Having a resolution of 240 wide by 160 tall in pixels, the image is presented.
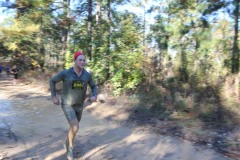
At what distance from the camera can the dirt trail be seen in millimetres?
6352

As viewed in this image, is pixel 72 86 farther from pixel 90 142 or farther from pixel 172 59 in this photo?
pixel 172 59

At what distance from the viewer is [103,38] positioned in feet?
49.7

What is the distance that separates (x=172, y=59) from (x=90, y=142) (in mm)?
5731

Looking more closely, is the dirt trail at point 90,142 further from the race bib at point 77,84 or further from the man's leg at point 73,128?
the race bib at point 77,84

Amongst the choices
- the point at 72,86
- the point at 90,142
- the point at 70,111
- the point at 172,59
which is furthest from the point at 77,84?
the point at 172,59

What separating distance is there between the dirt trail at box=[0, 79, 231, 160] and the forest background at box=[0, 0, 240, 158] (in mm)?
724

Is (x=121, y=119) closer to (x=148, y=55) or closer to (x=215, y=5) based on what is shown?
(x=148, y=55)

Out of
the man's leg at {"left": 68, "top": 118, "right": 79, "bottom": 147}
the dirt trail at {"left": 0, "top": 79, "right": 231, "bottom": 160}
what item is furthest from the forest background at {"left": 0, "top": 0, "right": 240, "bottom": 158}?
the man's leg at {"left": 68, "top": 118, "right": 79, "bottom": 147}

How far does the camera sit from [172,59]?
39.2 feet

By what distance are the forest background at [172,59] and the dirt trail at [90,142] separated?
2.37 feet

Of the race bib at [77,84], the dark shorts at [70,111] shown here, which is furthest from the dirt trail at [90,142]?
the race bib at [77,84]

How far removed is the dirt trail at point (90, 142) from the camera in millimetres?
6352

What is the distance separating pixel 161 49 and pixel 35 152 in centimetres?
747

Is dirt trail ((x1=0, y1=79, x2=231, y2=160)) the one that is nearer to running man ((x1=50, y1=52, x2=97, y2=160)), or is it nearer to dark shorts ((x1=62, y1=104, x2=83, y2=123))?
running man ((x1=50, y1=52, x2=97, y2=160))
